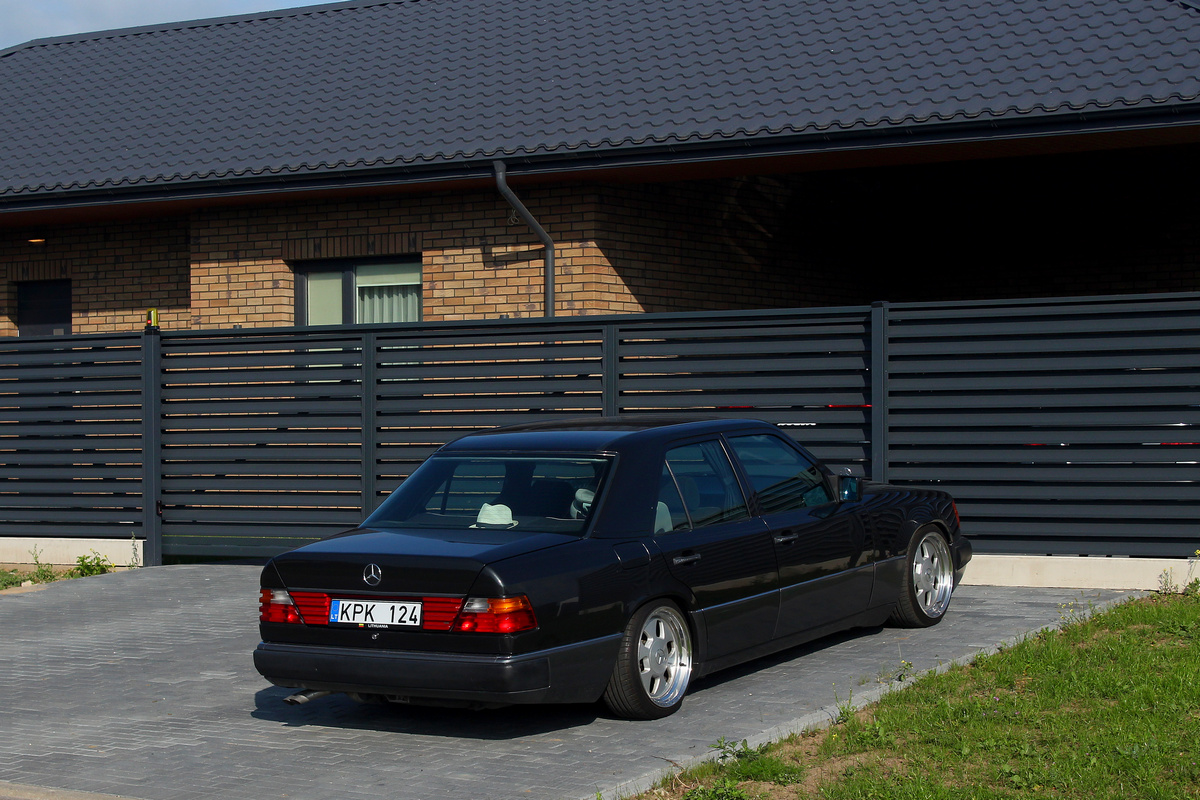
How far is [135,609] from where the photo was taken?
1030 centimetres

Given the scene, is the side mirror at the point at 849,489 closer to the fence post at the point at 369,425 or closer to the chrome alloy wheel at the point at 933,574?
the chrome alloy wheel at the point at 933,574

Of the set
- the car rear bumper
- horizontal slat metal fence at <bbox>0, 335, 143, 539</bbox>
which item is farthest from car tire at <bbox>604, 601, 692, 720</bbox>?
horizontal slat metal fence at <bbox>0, 335, 143, 539</bbox>

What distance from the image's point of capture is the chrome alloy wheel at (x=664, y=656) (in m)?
6.46

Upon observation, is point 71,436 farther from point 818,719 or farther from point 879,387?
point 818,719

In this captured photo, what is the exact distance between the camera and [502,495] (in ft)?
22.4

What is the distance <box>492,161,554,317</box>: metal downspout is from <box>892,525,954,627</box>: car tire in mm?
5006

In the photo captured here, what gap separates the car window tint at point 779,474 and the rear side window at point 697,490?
0.18 meters

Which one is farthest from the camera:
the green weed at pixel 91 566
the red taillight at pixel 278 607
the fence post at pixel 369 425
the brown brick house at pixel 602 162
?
the green weed at pixel 91 566

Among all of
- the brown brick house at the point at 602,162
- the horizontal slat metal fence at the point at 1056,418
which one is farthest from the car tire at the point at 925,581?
the brown brick house at the point at 602,162

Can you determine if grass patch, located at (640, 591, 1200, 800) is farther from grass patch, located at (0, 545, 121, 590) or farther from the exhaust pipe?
grass patch, located at (0, 545, 121, 590)

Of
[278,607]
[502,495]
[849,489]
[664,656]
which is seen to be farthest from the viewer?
[849,489]

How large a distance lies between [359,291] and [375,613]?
8.61 m

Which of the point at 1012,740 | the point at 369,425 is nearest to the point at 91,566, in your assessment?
the point at 369,425

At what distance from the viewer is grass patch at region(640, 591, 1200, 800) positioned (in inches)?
204
